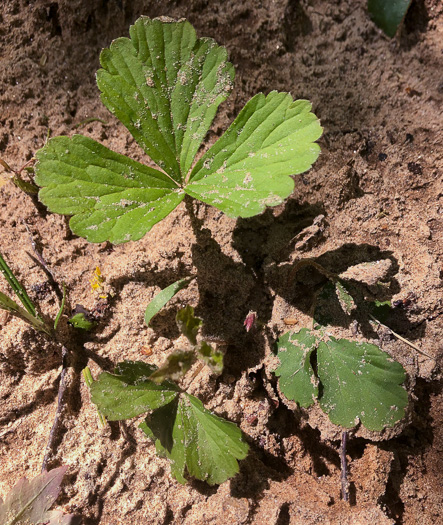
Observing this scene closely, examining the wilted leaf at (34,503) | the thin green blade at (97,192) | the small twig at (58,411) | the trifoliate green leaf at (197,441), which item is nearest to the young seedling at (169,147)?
the thin green blade at (97,192)

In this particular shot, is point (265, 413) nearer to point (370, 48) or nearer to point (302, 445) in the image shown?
point (302, 445)

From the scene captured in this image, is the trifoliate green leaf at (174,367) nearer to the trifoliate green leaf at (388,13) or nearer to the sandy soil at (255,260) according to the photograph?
the sandy soil at (255,260)

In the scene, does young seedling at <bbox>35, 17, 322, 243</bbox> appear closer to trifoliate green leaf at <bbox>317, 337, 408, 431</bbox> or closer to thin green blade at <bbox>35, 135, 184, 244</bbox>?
thin green blade at <bbox>35, 135, 184, 244</bbox>

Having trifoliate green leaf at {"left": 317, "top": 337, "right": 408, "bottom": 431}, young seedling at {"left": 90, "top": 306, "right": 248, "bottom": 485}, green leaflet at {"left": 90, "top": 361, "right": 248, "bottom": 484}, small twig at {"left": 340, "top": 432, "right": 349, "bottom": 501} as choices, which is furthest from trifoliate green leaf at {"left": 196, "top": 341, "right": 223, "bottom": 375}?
small twig at {"left": 340, "top": 432, "right": 349, "bottom": 501}

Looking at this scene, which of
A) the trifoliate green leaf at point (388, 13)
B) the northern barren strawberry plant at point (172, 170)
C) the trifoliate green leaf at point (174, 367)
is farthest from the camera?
the trifoliate green leaf at point (388, 13)

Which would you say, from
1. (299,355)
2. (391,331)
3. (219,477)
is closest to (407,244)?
(391,331)
